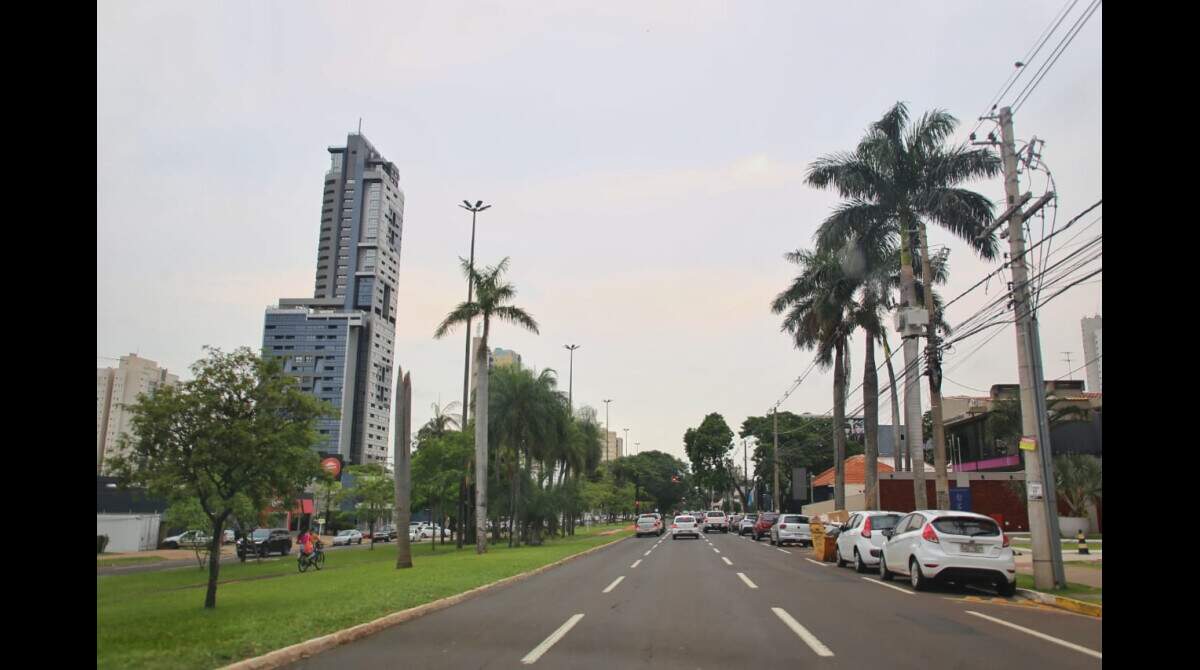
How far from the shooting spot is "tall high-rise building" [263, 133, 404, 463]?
7269cm

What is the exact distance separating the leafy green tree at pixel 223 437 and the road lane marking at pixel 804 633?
9.12 metres

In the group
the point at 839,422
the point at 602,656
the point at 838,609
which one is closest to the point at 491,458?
the point at 839,422

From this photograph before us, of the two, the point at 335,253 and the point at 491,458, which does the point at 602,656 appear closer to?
the point at 491,458

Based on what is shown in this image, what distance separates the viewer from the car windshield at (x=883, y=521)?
20750mm

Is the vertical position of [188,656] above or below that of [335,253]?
below

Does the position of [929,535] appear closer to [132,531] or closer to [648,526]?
[648,526]

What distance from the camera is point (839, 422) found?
36.3 m

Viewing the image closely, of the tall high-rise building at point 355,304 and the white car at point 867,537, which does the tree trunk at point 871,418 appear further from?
the tall high-rise building at point 355,304

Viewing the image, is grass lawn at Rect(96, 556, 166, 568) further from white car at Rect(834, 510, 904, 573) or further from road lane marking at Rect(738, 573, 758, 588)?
white car at Rect(834, 510, 904, 573)

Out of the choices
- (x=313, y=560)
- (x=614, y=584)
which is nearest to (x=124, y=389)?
(x=614, y=584)

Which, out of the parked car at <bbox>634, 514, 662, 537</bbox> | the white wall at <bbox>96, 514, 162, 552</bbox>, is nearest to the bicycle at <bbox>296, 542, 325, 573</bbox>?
the white wall at <bbox>96, 514, 162, 552</bbox>
